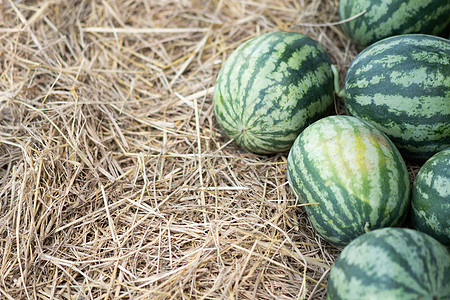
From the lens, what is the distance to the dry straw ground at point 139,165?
226 centimetres

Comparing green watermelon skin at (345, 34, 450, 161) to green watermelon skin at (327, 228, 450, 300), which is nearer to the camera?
green watermelon skin at (327, 228, 450, 300)

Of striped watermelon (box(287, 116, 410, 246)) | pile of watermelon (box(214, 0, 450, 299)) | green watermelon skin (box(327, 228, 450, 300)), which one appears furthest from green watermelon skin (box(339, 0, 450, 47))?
green watermelon skin (box(327, 228, 450, 300))

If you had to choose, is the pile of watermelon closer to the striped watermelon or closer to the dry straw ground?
the striped watermelon

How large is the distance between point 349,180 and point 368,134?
310 millimetres

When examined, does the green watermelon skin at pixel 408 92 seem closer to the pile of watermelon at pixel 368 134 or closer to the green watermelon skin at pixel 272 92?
the pile of watermelon at pixel 368 134

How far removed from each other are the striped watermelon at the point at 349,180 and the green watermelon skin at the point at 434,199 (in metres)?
0.07

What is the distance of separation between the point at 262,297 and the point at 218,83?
131cm

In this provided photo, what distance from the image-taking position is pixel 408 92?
91.6 inches

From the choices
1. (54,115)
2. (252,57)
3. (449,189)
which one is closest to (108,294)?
(54,115)

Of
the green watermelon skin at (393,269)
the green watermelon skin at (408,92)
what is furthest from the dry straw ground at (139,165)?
the green watermelon skin at (408,92)

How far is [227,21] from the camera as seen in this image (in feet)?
11.9

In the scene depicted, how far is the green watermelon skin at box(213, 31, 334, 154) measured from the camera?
2.52 m

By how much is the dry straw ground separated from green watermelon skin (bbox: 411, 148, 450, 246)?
1.70ft

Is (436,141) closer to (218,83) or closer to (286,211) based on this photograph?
(286,211)
